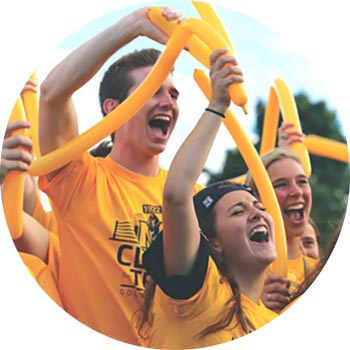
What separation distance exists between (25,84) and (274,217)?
4.60 ft

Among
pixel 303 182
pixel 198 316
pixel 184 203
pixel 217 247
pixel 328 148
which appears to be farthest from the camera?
pixel 328 148

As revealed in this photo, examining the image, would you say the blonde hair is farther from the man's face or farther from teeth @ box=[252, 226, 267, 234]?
the man's face

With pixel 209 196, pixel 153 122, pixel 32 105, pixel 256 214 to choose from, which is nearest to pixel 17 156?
pixel 32 105

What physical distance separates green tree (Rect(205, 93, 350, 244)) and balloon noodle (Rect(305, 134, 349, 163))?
0.07 ft

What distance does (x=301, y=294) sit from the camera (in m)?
3.94

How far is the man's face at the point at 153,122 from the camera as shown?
3721 mm

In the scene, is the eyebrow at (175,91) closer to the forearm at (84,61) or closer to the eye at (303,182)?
the forearm at (84,61)

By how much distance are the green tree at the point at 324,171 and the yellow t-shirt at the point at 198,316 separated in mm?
627

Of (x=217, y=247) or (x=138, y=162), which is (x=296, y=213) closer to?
(x=217, y=247)

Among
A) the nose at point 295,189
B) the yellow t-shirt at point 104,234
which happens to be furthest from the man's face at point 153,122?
the nose at point 295,189

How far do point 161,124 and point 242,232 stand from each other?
0.64 m

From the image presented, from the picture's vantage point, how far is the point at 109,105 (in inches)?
150

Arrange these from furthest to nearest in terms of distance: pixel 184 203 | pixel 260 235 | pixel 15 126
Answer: pixel 15 126, pixel 260 235, pixel 184 203

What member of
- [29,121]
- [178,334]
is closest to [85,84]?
[29,121]
